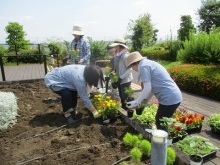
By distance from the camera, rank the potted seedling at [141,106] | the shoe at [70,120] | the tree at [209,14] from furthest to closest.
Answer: the tree at [209,14], the shoe at [70,120], the potted seedling at [141,106]

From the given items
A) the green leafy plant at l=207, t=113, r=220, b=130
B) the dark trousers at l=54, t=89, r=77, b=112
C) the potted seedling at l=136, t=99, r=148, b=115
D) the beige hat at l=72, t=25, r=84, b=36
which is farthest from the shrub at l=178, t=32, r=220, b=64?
the dark trousers at l=54, t=89, r=77, b=112

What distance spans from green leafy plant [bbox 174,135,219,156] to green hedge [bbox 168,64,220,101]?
9.83ft

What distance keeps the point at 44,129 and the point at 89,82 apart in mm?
966

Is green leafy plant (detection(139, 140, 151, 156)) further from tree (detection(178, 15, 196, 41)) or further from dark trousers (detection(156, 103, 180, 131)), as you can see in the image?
tree (detection(178, 15, 196, 41))

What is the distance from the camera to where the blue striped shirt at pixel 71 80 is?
3539 millimetres

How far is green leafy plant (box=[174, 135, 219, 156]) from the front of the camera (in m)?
2.62

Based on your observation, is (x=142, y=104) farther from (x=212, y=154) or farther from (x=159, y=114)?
(x=212, y=154)

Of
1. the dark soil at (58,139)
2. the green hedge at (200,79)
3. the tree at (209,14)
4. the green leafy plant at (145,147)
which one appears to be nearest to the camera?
the green leafy plant at (145,147)

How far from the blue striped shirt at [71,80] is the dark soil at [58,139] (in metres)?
0.47

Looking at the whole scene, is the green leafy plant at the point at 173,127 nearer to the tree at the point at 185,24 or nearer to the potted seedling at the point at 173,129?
the potted seedling at the point at 173,129

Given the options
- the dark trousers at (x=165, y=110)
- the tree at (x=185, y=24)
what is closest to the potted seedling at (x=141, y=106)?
the dark trousers at (x=165, y=110)

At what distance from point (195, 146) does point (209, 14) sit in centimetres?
2852

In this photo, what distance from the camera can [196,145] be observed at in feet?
8.87

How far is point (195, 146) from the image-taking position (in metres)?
2.70
